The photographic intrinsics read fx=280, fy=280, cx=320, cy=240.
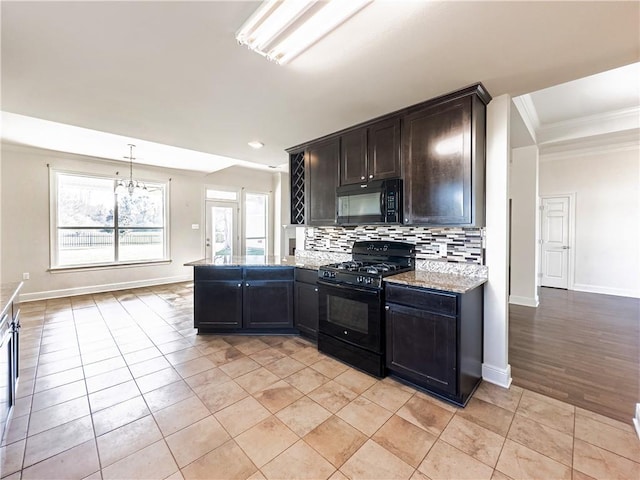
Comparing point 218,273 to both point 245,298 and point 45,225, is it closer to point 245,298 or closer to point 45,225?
point 245,298

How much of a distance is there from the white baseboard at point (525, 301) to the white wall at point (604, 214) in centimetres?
174

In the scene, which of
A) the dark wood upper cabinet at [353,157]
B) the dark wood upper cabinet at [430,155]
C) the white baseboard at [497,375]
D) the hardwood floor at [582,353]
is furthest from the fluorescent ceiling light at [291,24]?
the hardwood floor at [582,353]

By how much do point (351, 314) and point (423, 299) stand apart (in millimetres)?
737

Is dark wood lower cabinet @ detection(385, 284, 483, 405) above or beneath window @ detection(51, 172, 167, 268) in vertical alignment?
beneath

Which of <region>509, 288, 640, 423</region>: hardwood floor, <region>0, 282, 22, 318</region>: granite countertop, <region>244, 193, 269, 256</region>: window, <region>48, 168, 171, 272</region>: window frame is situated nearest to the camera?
<region>0, 282, 22, 318</region>: granite countertop

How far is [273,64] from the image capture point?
198 centimetres

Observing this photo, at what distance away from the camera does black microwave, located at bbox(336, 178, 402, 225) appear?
107 inches

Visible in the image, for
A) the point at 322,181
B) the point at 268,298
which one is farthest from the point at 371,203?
the point at 268,298

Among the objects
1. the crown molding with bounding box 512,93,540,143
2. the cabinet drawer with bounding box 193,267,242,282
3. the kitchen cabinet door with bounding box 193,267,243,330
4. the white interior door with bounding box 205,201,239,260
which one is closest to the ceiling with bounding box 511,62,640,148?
the crown molding with bounding box 512,93,540,143

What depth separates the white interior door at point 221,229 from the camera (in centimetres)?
707

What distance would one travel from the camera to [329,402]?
2.14m

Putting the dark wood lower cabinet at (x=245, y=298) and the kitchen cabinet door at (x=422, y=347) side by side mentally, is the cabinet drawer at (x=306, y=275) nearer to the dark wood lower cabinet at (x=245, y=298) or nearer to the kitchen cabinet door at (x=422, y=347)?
the dark wood lower cabinet at (x=245, y=298)

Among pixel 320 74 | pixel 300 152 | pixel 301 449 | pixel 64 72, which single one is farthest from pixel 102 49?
pixel 301 449

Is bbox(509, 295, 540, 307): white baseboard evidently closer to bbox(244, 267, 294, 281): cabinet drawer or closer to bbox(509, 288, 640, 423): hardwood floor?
bbox(509, 288, 640, 423): hardwood floor
